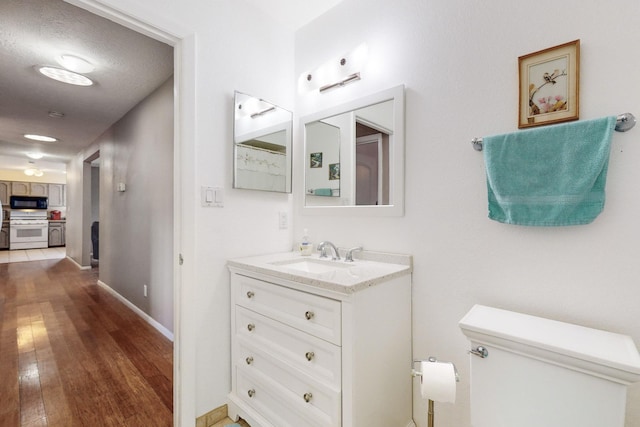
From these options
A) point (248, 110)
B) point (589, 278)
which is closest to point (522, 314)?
point (589, 278)

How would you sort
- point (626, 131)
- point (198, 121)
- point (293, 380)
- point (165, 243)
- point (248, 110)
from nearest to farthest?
1. point (626, 131)
2. point (293, 380)
3. point (198, 121)
4. point (248, 110)
5. point (165, 243)

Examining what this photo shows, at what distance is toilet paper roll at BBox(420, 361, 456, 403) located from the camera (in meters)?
1.02

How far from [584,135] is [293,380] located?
4.88ft

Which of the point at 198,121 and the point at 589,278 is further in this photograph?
the point at 198,121

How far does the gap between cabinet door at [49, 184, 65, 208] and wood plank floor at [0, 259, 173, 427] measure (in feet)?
24.4

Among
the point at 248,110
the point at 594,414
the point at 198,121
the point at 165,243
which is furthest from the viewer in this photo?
the point at 165,243

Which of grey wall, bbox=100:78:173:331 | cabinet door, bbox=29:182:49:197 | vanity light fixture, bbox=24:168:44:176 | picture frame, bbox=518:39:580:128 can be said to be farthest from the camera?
cabinet door, bbox=29:182:49:197

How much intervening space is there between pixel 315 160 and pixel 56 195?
11.6 meters

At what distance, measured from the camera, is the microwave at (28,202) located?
336 inches

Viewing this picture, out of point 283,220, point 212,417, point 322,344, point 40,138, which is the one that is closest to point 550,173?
point 322,344

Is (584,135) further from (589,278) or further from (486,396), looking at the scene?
(486,396)

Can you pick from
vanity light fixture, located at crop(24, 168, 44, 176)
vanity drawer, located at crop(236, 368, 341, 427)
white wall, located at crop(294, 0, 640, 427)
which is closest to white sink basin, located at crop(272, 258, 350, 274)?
white wall, located at crop(294, 0, 640, 427)

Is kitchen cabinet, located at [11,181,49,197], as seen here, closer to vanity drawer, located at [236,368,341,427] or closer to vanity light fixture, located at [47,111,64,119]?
vanity light fixture, located at [47,111,64,119]

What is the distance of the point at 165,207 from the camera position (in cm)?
270
